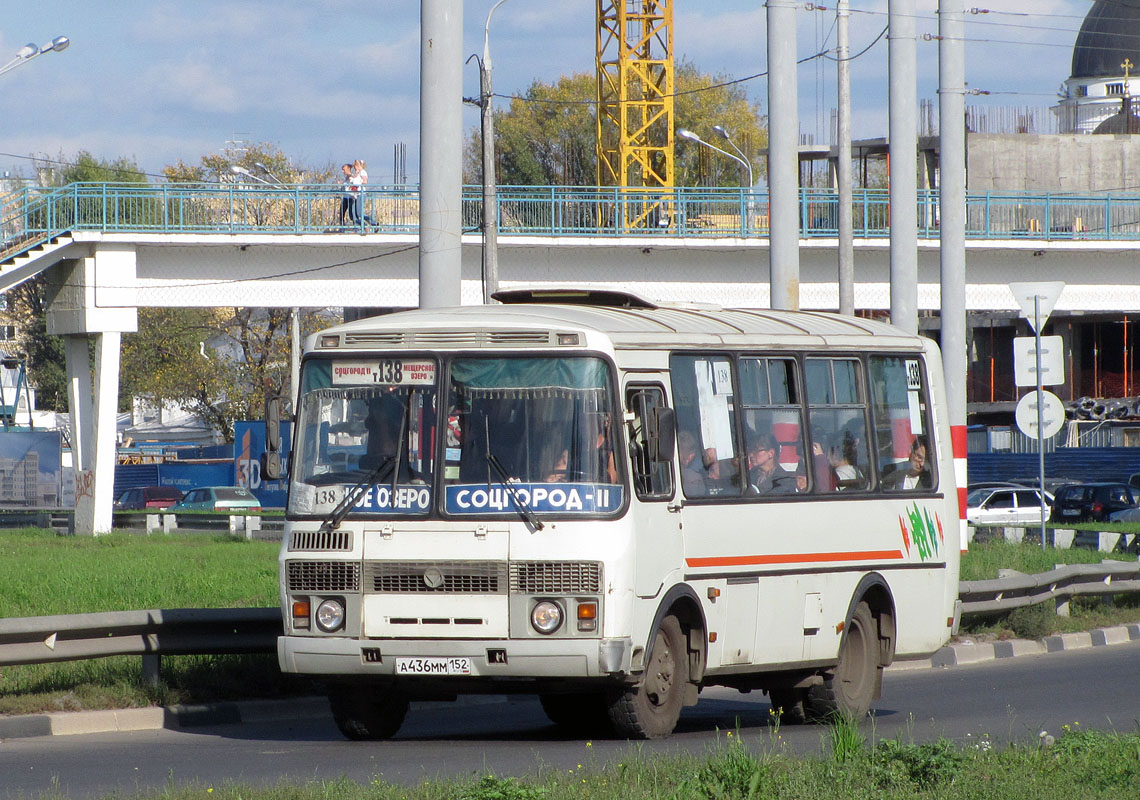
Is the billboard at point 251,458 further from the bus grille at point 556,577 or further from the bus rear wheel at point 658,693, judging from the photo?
the bus grille at point 556,577

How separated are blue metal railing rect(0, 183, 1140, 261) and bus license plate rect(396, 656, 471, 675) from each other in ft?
75.8

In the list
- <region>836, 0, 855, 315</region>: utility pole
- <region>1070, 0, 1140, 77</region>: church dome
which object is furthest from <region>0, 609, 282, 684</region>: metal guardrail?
<region>1070, 0, 1140, 77</region>: church dome

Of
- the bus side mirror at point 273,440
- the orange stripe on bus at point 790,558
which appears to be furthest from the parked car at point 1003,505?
the bus side mirror at point 273,440

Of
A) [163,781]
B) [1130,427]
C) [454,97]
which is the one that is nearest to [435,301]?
[454,97]

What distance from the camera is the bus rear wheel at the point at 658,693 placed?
998 cm

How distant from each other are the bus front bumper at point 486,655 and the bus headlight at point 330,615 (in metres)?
0.07

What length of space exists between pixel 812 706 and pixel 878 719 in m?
0.62

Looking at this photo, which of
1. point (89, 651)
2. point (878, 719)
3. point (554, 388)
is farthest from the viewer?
point (878, 719)

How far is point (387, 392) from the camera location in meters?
10.3

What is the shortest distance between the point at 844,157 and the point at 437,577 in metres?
18.6

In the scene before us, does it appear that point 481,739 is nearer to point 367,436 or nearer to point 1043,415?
point 367,436

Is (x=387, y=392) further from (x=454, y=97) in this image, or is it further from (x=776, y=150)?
(x=776, y=150)

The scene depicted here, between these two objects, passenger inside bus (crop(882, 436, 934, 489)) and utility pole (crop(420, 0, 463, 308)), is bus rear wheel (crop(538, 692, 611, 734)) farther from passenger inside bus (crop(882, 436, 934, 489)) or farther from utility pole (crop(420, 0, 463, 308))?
utility pole (crop(420, 0, 463, 308))

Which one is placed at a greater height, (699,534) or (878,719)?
(699,534)
